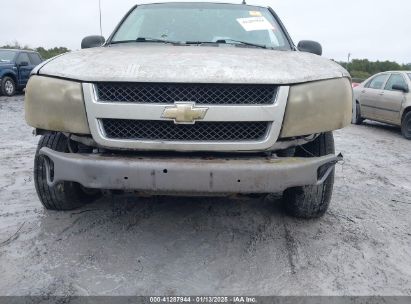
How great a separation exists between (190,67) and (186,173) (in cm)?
67

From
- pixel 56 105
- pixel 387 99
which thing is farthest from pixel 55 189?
pixel 387 99

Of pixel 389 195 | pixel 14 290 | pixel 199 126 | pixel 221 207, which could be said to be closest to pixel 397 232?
pixel 389 195

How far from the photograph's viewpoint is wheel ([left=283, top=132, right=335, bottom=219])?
9.71 feet

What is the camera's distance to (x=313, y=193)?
3.06 m

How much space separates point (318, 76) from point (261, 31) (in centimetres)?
125

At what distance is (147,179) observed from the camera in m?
2.37

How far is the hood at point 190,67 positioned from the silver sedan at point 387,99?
6.17m

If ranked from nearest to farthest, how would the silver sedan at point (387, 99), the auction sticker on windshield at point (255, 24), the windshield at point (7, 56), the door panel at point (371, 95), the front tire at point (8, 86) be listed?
1. the auction sticker on windshield at point (255, 24)
2. the silver sedan at point (387, 99)
3. the door panel at point (371, 95)
4. the front tire at point (8, 86)
5. the windshield at point (7, 56)

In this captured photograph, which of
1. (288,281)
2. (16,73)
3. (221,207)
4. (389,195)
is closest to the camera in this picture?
(288,281)

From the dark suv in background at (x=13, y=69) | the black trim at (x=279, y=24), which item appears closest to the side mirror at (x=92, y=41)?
the black trim at (x=279, y=24)

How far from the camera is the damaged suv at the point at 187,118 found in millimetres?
2395

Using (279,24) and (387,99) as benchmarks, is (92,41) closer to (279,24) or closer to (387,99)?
(279,24)

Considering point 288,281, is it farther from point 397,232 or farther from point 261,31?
point 261,31

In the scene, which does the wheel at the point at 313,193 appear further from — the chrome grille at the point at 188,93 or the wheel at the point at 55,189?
the wheel at the point at 55,189
